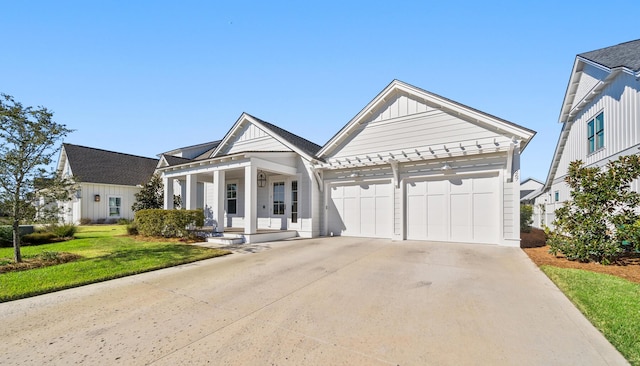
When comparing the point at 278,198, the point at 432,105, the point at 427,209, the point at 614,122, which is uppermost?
the point at 432,105

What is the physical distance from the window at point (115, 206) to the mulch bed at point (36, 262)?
15238 millimetres

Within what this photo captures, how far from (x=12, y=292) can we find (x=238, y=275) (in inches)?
158

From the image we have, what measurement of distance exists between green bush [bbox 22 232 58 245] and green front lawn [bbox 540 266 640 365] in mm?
16823

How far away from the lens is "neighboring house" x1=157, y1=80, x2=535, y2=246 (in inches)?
399

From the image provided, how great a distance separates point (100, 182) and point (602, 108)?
28.7 meters

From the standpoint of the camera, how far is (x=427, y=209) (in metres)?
11.3

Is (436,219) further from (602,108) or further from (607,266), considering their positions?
(602,108)

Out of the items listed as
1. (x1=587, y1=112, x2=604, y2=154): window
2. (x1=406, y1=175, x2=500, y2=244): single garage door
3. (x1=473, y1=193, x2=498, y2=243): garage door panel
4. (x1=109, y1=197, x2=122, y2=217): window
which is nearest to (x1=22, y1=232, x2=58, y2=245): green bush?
(x1=109, y1=197, x2=122, y2=217): window

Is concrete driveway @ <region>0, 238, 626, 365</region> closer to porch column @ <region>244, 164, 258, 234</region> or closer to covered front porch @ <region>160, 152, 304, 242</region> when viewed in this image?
porch column @ <region>244, 164, 258, 234</region>

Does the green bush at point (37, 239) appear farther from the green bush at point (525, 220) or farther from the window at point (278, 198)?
the green bush at point (525, 220)

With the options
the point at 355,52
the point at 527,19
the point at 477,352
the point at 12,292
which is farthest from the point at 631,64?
the point at 12,292

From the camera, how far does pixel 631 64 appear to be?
920 cm

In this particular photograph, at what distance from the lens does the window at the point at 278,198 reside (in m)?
14.4

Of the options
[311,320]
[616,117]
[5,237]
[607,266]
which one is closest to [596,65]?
[616,117]
